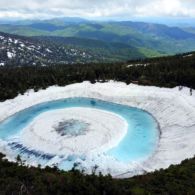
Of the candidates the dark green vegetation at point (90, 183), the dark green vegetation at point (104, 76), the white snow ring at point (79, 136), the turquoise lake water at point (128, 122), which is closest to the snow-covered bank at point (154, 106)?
the turquoise lake water at point (128, 122)

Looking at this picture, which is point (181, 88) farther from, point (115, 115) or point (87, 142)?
point (87, 142)

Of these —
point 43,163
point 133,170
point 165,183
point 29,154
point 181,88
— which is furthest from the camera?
point 181,88

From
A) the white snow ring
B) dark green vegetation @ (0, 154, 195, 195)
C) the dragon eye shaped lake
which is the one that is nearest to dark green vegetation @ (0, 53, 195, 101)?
the dragon eye shaped lake

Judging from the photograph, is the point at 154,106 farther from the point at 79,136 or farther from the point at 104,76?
the point at 104,76

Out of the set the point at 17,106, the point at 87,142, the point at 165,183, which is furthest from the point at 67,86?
the point at 165,183

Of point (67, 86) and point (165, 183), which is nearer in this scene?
point (165, 183)

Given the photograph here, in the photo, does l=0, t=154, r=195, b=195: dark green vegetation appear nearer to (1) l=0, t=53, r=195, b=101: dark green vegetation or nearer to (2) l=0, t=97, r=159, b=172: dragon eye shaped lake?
(2) l=0, t=97, r=159, b=172: dragon eye shaped lake

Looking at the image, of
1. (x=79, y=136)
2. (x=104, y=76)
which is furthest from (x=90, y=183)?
(x=104, y=76)
